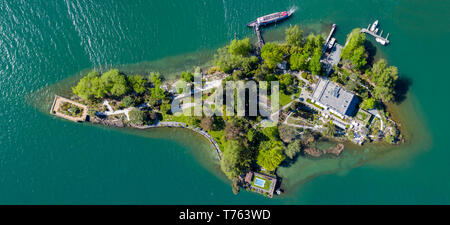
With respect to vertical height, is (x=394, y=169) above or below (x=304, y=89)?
below

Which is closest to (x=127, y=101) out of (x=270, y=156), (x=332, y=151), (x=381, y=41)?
(x=270, y=156)

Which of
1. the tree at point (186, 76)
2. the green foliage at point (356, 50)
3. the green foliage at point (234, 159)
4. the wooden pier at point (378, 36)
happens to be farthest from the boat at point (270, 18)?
the green foliage at point (234, 159)

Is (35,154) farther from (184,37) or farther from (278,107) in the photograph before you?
(278,107)

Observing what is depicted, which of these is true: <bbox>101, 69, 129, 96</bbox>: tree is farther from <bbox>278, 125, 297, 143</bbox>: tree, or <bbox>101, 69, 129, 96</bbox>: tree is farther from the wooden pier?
the wooden pier

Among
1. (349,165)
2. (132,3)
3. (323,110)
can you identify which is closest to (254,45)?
(323,110)

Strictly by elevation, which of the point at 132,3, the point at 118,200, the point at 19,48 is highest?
the point at 132,3
